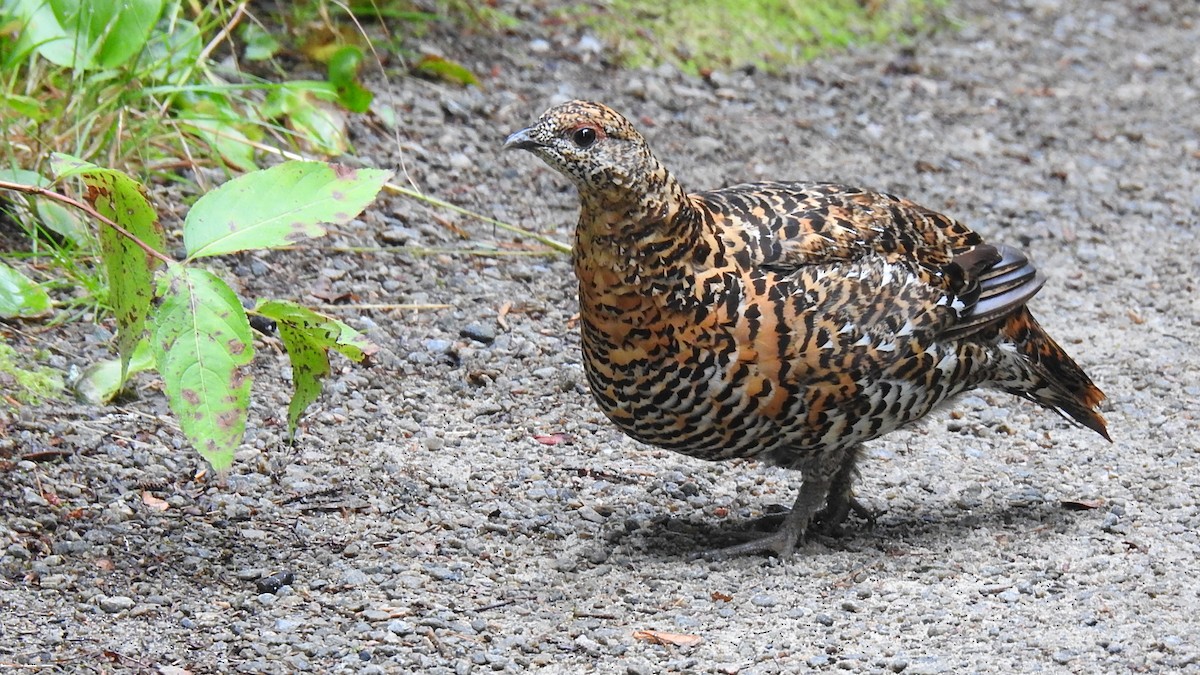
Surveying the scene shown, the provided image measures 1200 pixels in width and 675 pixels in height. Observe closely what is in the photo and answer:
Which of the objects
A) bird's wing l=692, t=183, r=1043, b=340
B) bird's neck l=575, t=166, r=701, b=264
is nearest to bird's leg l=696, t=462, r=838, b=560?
bird's wing l=692, t=183, r=1043, b=340

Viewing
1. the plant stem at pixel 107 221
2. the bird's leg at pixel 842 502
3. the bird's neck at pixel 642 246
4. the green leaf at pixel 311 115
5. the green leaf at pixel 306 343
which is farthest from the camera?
the green leaf at pixel 311 115

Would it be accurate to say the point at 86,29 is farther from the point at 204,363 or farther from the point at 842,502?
the point at 842,502

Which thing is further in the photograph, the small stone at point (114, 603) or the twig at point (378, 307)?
the twig at point (378, 307)

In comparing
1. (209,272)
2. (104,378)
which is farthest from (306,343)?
(104,378)

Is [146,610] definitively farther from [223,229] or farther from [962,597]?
[962,597]

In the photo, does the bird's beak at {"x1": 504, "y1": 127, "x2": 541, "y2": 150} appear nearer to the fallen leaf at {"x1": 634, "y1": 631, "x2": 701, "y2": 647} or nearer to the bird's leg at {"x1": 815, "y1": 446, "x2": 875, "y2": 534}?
the fallen leaf at {"x1": 634, "y1": 631, "x2": 701, "y2": 647}

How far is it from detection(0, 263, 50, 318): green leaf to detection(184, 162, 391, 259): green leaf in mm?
1361

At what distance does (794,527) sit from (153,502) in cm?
197

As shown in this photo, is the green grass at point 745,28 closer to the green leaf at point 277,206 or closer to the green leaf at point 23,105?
the green leaf at point 23,105

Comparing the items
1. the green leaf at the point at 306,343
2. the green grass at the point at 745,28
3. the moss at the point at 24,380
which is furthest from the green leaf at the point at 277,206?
the green grass at the point at 745,28

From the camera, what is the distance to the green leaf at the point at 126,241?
11.9 ft

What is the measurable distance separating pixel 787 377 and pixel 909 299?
0.52 m

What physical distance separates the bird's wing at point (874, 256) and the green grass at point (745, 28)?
12.7 feet

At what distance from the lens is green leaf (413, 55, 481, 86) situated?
752 centimetres
